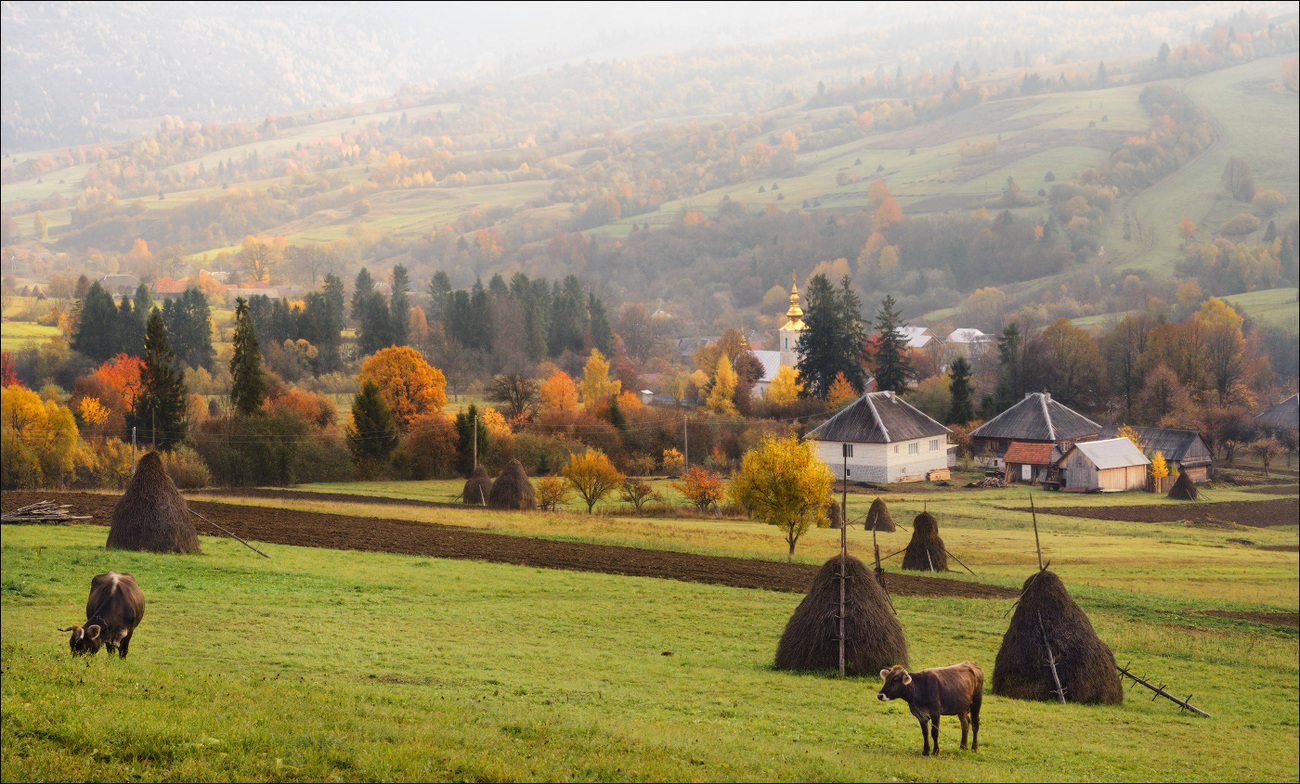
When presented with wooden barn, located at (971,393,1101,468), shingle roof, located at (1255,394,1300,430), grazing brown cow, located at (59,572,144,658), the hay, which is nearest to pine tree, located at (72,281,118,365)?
wooden barn, located at (971,393,1101,468)

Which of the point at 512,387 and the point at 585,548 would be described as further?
the point at 512,387

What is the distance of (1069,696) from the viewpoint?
66.7ft

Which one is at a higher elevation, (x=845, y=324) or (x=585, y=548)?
(x=845, y=324)

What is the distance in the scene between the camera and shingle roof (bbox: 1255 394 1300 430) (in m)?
69.6

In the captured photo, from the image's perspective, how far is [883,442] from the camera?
58.0m

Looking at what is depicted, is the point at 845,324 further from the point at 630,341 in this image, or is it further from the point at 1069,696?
the point at 630,341

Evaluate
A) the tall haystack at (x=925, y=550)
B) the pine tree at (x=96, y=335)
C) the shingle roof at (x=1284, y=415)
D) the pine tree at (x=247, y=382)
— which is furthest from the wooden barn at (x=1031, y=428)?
the pine tree at (x=96, y=335)

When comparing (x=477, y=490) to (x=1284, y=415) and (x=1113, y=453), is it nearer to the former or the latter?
(x=1113, y=453)

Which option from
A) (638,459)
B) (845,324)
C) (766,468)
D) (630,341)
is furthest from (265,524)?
(630,341)

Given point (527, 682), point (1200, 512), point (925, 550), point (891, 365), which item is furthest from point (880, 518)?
point (527, 682)

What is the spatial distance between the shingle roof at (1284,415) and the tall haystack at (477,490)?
56.7 meters

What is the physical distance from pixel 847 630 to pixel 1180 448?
52.1m

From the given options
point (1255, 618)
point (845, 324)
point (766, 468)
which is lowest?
point (1255, 618)

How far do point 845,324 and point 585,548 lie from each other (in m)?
47.0
